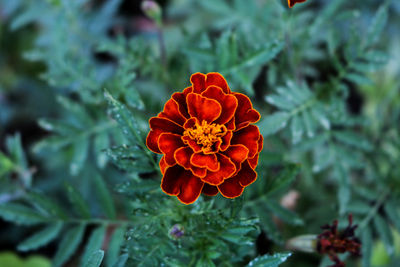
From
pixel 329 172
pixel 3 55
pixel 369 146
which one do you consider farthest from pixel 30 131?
pixel 369 146

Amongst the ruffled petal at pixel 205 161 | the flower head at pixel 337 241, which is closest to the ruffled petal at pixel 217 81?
the ruffled petal at pixel 205 161

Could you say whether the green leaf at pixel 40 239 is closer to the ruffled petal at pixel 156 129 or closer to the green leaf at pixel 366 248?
the ruffled petal at pixel 156 129

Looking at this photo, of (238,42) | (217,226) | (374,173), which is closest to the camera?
(217,226)

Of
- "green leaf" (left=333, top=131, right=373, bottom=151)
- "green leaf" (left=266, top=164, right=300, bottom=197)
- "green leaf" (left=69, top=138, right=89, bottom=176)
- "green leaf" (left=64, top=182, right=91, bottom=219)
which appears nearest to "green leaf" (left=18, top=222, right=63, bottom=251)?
"green leaf" (left=64, top=182, right=91, bottom=219)

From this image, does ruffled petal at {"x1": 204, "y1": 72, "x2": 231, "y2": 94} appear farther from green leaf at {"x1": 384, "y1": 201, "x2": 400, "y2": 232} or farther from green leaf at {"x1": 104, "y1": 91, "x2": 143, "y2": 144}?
green leaf at {"x1": 384, "y1": 201, "x2": 400, "y2": 232}

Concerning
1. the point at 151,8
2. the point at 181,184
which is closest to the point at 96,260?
the point at 181,184

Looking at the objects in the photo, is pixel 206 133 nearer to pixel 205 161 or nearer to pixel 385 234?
pixel 205 161

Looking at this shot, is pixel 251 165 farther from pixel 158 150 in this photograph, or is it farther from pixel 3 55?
pixel 3 55
